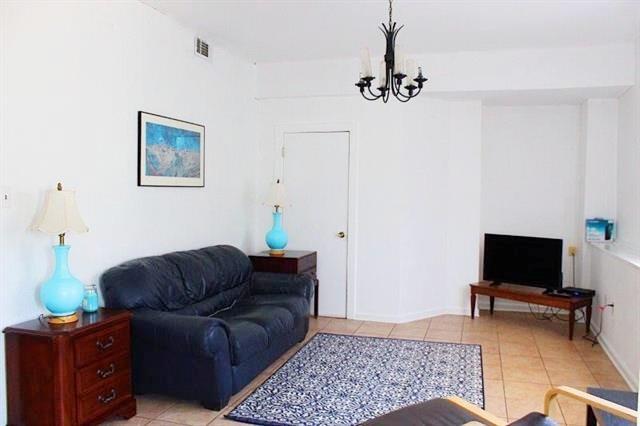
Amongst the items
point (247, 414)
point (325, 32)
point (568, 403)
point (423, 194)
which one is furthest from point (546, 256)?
point (247, 414)

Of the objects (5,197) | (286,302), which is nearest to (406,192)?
(286,302)

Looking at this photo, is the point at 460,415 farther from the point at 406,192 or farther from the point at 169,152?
the point at 406,192

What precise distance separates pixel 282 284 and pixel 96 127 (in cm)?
203

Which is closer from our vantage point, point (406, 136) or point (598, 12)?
point (598, 12)

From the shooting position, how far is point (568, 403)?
3.35 metres

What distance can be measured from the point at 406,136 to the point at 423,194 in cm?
66

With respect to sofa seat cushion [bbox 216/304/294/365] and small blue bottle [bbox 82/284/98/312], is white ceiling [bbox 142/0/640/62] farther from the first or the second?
sofa seat cushion [bbox 216/304/294/365]

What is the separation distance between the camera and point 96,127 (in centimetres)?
345

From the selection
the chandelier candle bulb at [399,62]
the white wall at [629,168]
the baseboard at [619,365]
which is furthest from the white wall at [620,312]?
the chandelier candle bulb at [399,62]

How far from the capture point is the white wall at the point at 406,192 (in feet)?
17.9

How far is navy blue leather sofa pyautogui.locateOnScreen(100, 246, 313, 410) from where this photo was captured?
314cm

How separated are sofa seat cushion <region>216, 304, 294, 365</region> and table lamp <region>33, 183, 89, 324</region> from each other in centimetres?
95

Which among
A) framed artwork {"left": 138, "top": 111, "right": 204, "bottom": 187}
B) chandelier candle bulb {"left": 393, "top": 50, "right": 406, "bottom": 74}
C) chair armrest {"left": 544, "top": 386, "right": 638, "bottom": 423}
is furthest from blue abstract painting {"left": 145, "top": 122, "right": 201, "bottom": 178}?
chair armrest {"left": 544, "top": 386, "right": 638, "bottom": 423}

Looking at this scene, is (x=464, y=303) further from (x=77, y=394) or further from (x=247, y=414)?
(x=77, y=394)
